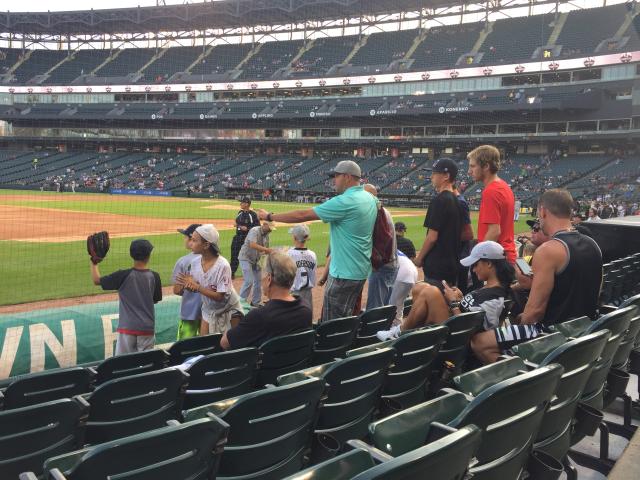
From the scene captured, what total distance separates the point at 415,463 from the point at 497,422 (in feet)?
2.18

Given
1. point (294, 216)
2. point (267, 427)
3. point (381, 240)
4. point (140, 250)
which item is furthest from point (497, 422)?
point (140, 250)

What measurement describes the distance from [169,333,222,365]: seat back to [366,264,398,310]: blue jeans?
2330 millimetres

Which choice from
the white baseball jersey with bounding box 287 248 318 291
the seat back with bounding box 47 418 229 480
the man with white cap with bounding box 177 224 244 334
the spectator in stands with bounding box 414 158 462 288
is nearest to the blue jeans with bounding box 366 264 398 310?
the spectator in stands with bounding box 414 158 462 288

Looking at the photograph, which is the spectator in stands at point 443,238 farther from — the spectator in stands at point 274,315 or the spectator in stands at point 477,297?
the spectator in stands at point 274,315

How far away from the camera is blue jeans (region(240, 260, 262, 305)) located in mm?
9380

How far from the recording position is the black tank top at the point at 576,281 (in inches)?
145

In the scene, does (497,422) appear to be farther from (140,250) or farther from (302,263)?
(302,263)

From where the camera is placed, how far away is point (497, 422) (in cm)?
201

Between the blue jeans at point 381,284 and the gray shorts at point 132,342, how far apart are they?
7.65 feet

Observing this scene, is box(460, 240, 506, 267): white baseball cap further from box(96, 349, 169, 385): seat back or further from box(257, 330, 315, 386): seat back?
box(96, 349, 169, 385): seat back

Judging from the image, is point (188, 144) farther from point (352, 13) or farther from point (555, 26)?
point (555, 26)

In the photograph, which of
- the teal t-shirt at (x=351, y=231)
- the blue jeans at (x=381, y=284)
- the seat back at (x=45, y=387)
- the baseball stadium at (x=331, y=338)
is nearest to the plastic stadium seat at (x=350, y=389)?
the baseball stadium at (x=331, y=338)

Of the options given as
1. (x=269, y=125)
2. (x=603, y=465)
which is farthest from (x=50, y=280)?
(x=269, y=125)

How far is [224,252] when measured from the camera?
638 inches
